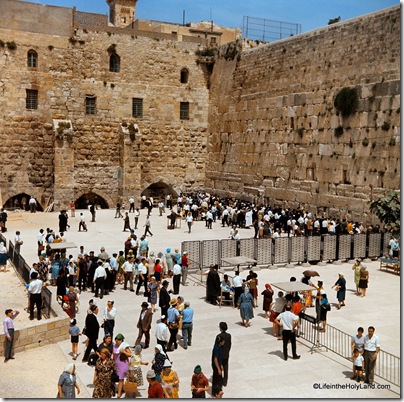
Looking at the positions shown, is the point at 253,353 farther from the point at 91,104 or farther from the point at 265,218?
the point at 91,104

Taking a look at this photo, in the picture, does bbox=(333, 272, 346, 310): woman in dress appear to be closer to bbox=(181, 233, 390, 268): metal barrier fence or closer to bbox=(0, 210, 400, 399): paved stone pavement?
bbox=(0, 210, 400, 399): paved stone pavement

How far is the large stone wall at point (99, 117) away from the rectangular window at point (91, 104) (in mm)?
267

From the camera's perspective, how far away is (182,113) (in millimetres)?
32562

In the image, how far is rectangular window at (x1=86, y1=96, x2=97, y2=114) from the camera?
98.7 feet

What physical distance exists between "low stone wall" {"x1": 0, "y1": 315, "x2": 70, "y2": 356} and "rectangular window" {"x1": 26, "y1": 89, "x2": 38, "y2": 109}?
19.8m

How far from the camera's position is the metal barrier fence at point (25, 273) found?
474 inches

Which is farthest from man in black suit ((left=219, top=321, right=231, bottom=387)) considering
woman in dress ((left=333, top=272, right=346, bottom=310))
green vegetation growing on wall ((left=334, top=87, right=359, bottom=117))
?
green vegetation growing on wall ((left=334, top=87, right=359, bottom=117))

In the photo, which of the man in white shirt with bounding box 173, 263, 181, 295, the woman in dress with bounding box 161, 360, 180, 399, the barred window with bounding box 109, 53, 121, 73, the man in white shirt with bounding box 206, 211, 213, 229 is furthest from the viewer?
the barred window with bounding box 109, 53, 121, 73

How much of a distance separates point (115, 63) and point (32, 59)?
14.3 ft

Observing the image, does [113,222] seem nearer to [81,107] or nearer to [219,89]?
[81,107]

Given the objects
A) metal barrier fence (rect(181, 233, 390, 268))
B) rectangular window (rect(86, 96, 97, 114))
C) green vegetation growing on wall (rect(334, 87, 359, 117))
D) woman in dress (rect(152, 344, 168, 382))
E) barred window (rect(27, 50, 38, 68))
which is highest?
barred window (rect(27, 50, 38, 68))

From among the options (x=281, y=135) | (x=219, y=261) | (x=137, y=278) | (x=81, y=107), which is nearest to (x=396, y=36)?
(x=281, y=135)

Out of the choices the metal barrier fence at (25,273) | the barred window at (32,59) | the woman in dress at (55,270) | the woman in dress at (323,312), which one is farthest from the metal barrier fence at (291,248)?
the barred window at (32,59)

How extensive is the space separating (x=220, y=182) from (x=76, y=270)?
59.2 feet
